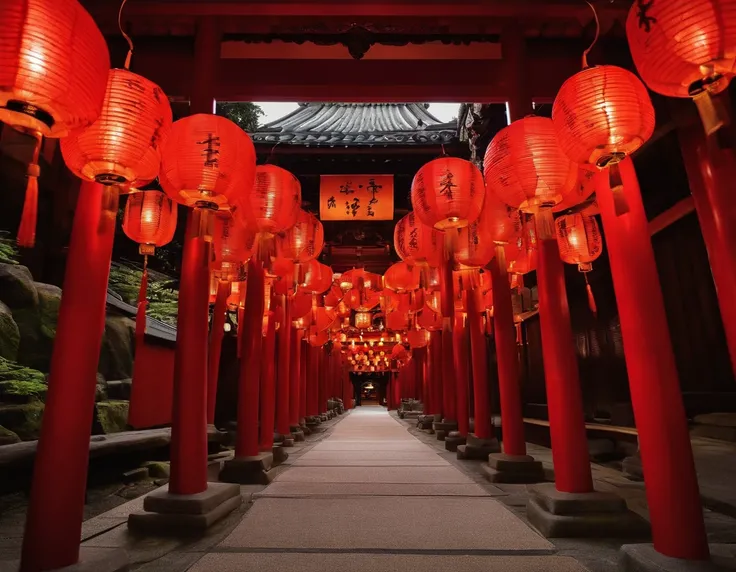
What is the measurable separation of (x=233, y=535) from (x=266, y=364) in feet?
14.3

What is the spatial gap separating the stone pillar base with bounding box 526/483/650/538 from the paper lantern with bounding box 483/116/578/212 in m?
2.73

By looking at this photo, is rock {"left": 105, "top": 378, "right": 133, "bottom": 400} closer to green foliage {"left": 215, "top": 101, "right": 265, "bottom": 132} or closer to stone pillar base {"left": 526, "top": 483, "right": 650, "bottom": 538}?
stone pillar base {"left": 526, "top": 483, "right": 650, "bottom": 538}

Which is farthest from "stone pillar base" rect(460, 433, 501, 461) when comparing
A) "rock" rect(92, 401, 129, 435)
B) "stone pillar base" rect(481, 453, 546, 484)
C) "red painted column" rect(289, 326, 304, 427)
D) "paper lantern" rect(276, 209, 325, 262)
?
"rock" rect(92, 401, 129, 435)

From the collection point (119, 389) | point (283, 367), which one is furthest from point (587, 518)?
point (119, 389)

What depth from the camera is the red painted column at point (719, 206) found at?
3.91 metres

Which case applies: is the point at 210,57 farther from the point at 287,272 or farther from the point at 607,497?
the point at 607,497

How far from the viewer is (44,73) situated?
7.46 feet

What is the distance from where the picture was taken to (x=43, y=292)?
29.8 feet

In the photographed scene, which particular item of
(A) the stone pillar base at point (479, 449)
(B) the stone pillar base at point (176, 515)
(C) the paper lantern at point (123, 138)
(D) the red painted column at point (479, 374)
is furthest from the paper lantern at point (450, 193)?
(A) the stone pillar base at point (479, 449)

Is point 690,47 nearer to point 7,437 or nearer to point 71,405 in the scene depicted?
point 71,405

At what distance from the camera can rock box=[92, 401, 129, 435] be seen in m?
8.54

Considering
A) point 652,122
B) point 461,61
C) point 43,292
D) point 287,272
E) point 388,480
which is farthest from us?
point 43,292

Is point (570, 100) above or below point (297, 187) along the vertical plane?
below

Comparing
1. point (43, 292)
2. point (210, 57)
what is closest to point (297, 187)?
point (210, 57)
